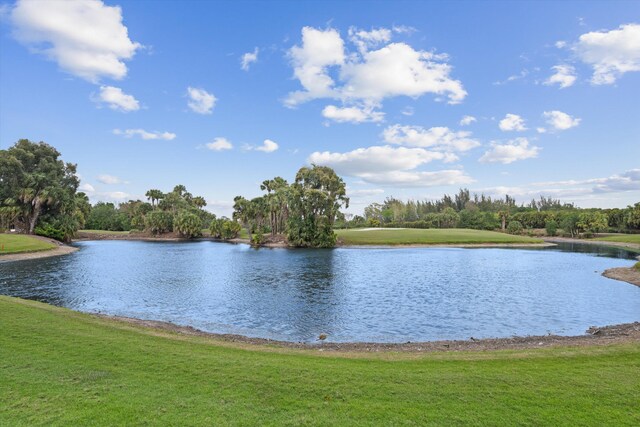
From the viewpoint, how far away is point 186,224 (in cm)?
11412

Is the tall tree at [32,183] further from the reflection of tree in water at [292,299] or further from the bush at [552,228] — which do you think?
the bush at [552,228]

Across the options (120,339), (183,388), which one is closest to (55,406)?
(183,388)

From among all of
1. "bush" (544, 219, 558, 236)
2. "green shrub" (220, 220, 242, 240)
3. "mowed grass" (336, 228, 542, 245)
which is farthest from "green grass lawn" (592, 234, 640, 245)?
"green shrub" (220, 220, 242, 240)

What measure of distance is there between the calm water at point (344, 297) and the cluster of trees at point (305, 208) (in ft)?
121

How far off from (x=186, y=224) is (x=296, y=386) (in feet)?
371

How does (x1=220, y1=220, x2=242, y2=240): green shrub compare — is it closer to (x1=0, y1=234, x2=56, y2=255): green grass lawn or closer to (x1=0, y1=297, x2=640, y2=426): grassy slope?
(x1=0, y1=234, x2=56, y2=255): green grass lawn

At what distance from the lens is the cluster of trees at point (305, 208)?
281ft

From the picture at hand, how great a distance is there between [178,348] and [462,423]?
32.7 feet

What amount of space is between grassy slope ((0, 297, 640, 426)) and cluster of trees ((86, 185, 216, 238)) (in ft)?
354

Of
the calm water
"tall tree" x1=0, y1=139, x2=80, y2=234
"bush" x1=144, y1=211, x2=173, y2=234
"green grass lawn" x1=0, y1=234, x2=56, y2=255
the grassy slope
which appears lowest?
the calm water

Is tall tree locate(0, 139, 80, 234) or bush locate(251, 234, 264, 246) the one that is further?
bush locate(251, 234, 264, 246)

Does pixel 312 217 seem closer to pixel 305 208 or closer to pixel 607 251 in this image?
pixel 305 208

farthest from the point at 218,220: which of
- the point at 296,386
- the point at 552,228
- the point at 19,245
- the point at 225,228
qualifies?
the point at 552,228

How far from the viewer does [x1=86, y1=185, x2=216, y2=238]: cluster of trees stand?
381ft
